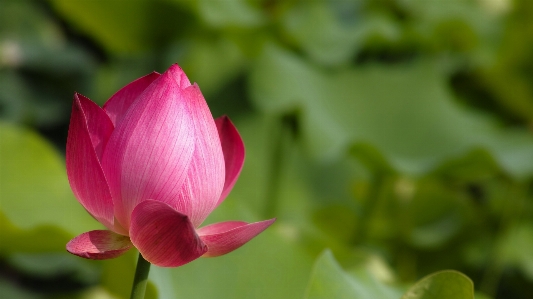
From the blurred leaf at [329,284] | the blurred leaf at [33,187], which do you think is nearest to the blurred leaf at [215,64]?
the blurred leaf at [33,187]

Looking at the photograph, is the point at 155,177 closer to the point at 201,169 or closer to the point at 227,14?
the point at 201,169

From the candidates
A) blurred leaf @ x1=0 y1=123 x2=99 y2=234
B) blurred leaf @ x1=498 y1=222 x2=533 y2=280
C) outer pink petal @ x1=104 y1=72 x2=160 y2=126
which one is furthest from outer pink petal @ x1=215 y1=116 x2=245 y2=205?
blurred leaf @ x1=498 y1=222 x2=533 y2=280

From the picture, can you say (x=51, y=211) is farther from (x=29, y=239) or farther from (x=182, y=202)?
(x=182, y=202)

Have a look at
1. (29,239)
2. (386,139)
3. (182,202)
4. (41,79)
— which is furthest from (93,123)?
(41,79)

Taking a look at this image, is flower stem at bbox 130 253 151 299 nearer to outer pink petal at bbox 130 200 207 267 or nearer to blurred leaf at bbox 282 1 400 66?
outer pink petal at bbox 130 200 207 267

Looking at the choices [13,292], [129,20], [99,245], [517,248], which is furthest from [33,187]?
[517,248]

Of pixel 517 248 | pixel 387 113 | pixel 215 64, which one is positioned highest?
pixel 215 64
